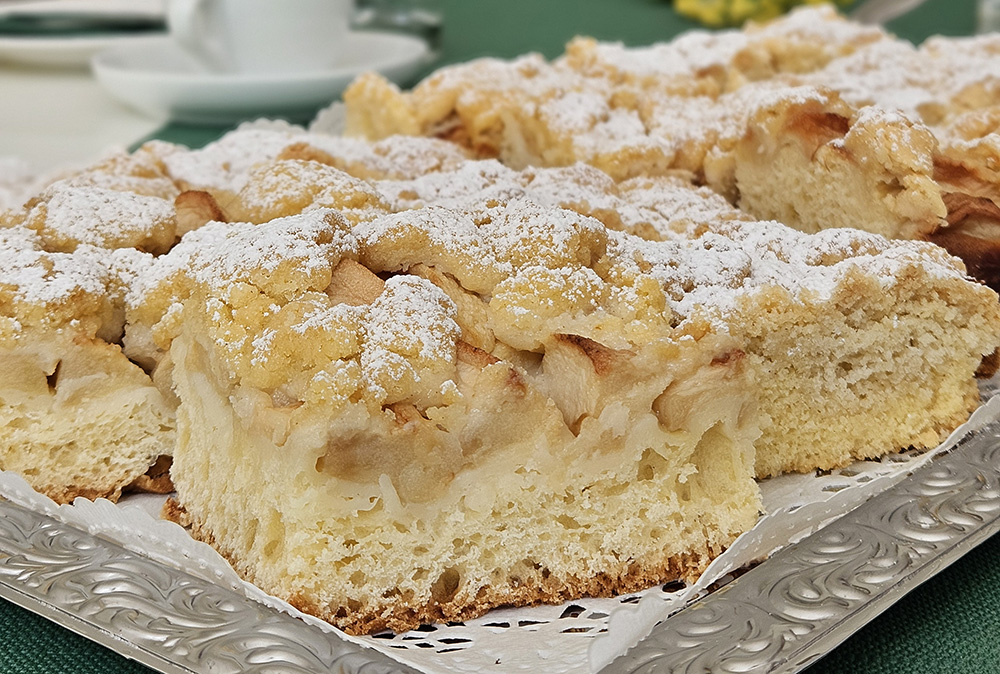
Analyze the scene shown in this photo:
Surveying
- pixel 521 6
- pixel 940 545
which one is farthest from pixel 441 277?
pixel 521 6

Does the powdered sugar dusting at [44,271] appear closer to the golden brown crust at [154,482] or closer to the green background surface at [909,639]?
the golden brown crust at [154,482]

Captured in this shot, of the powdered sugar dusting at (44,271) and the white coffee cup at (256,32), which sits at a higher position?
the powdered sugar dusting at (44,271)

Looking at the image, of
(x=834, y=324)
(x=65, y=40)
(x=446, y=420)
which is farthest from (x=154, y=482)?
(x=65, y=40)

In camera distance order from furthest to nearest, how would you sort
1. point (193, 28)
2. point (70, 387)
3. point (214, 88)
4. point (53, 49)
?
point (53, 49), point (193, 28), point (214, 88), point (70, 387)

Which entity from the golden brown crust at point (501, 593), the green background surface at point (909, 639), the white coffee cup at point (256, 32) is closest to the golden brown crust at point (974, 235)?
the green background surface at point (909, 639)

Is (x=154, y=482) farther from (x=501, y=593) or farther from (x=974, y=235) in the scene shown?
(x=974, y=235)

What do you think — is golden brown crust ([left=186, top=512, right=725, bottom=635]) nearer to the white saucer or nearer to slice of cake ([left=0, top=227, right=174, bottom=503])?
slice of cake ([left=0, top=227, right=174, bottom=503])

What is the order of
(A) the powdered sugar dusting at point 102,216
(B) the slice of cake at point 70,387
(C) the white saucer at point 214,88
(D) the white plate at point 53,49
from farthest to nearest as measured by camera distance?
(D) the white plate at point 53,49, (C) the white saucer at point 214,88, (A) the powdered sugar dusting at point 102,216, (B) the slice of cake at point 70,387
